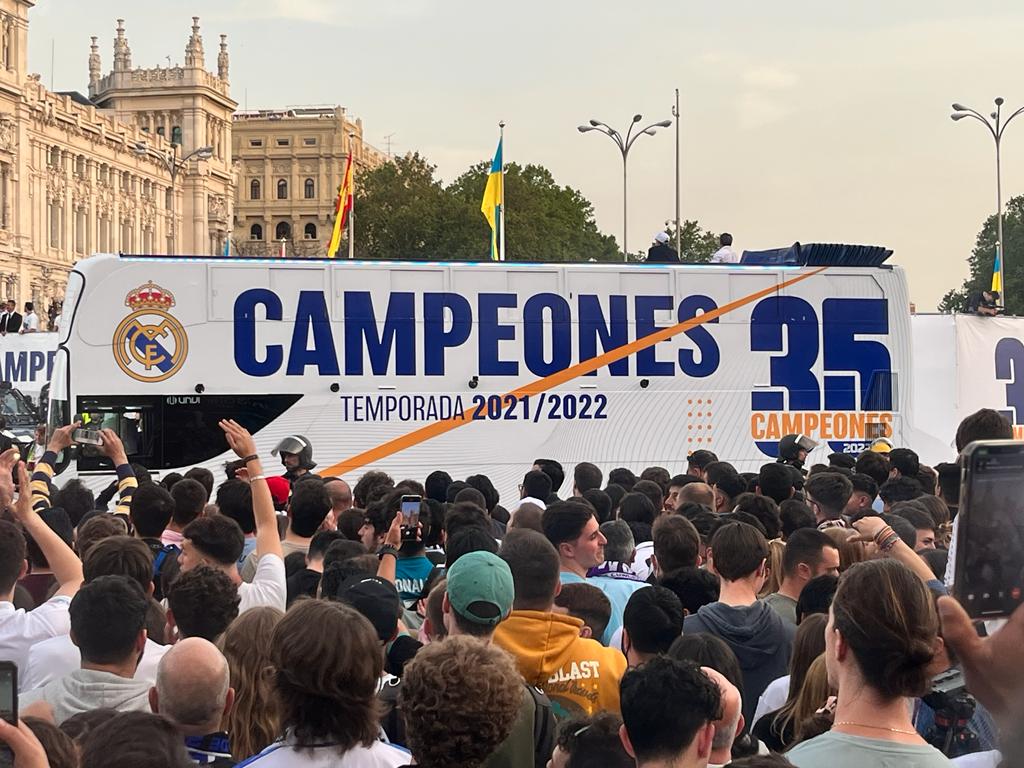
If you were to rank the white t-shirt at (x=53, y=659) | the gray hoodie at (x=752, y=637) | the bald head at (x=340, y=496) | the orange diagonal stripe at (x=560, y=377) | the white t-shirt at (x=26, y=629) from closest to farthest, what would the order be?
1. the white t-shirt at (x=53, y=659)
2. the white t-shirt at (x=26, y=629)
3. the gray hoodie at (x=752, y=637)
4. the bald head at (x=340, y=496)
5. the orange diagonal stripe at (x=560, y=377)

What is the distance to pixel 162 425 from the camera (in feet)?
59.0

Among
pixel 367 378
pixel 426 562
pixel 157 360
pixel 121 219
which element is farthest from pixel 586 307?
pixel 121 219

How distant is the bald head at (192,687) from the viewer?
13.0 ft

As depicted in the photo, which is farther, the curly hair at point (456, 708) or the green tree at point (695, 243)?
the green tree at point (695, 243)

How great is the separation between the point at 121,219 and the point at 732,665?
9614 cm

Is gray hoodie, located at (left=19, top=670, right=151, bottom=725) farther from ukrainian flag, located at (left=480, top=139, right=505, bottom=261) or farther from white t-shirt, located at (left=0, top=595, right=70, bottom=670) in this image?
ukrainian flag, located at (left=480, top=139, right=505, bottom=261)

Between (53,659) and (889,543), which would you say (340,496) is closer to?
(53,659)

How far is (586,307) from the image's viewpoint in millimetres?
19688

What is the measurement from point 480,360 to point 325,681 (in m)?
15.5

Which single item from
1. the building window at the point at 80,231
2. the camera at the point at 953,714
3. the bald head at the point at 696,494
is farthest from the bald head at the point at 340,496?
the building window at the point at 80,231

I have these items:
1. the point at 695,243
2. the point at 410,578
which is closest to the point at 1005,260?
the point at 695,243

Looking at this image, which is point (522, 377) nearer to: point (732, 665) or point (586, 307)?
point (586, 307)

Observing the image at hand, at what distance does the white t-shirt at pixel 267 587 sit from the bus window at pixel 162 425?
12.2 metres

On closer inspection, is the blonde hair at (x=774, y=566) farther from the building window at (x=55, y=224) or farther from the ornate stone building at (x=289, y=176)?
the ornate stone building at (x=289, y=176)
